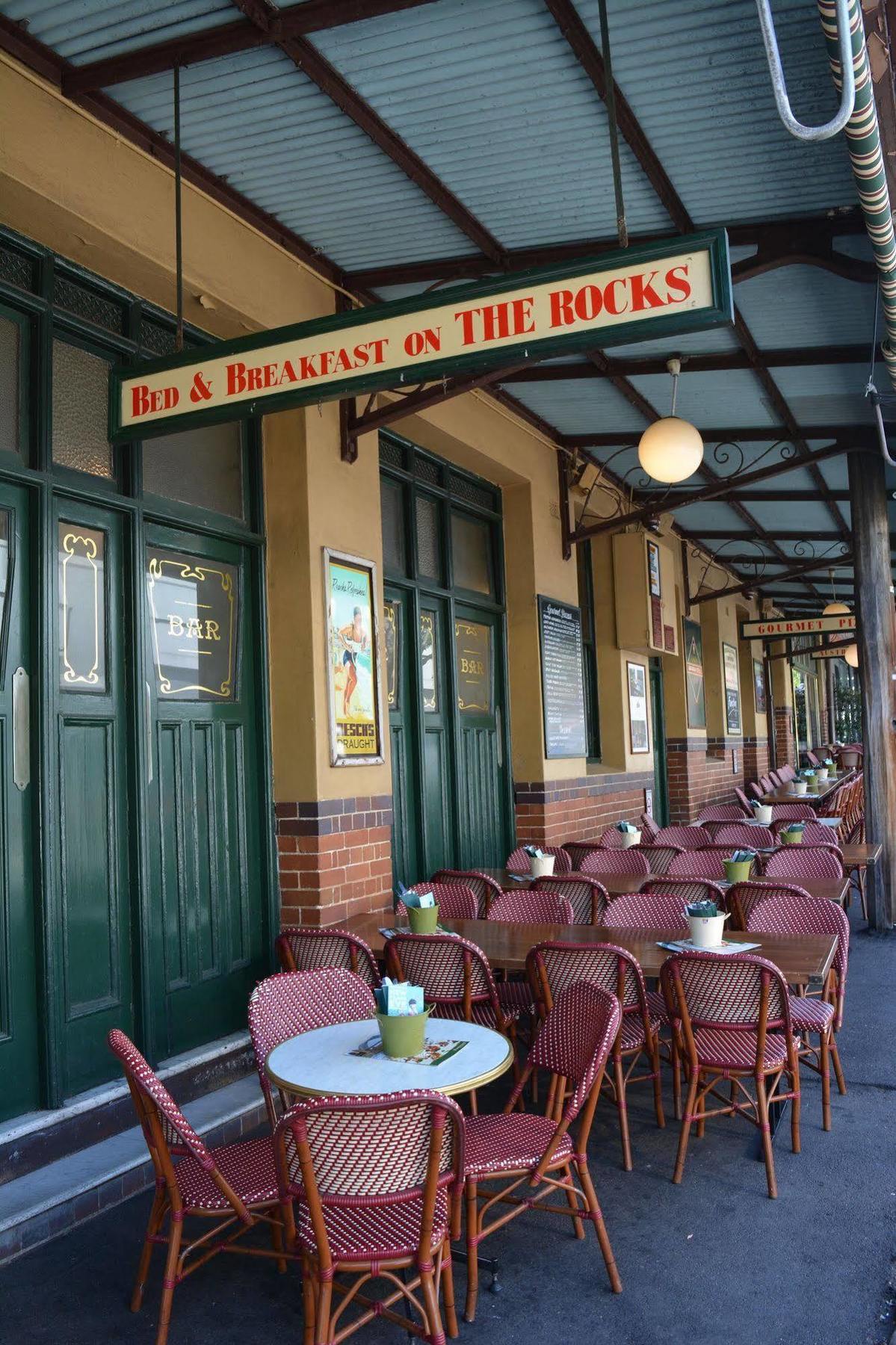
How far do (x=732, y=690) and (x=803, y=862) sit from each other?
8.63m

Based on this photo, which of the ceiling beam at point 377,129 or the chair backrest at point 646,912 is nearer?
the ceiling beam at point 377,129

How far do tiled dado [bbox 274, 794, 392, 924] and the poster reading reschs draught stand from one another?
25cm

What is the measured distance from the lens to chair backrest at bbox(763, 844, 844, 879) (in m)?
5.35

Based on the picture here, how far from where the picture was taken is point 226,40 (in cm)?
315

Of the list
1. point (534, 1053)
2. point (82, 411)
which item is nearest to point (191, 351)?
point (82, 411)

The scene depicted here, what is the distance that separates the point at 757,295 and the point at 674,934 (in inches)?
122


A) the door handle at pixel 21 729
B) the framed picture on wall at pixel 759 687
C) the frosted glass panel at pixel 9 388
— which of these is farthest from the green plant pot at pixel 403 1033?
the framed picture on wall at pixel 759 687

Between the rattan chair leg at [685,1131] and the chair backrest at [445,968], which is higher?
the chair backrest at [445,968]

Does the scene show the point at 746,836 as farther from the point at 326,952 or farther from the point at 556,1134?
the point at 556,1134

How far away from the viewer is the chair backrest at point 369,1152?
2.05m

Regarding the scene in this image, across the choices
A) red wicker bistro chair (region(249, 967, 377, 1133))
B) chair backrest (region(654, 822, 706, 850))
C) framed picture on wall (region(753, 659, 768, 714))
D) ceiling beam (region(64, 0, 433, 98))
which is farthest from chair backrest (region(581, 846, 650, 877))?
framed picture on wall (region(753, 659, 768, 714))

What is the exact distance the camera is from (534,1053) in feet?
9.71

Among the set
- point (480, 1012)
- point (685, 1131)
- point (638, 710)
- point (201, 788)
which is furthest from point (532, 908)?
point (638, 710)

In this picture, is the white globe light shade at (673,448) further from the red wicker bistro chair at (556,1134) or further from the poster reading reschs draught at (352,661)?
the red wicker bistro chair at (556,1134)
